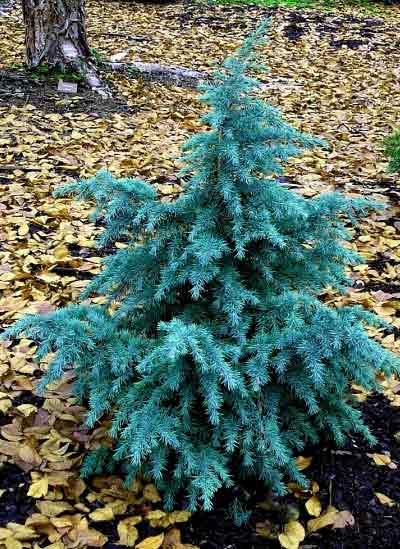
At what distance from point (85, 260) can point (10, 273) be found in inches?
19.0

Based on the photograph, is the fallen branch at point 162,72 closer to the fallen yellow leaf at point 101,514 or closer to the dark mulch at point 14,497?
the dark mulch at point 14,497

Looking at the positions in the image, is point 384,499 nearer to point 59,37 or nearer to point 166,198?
point 166,198

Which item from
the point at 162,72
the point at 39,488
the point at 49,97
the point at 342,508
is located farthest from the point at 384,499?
the point at 162,72

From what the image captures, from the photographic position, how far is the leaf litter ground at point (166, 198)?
2363 mm

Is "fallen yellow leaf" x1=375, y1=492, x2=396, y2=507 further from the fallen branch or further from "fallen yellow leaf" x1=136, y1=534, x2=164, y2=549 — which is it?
the fallen branch

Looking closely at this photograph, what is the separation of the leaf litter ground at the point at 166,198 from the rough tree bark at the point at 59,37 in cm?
25

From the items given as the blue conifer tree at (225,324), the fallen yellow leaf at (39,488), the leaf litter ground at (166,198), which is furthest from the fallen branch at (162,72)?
the fallen yellow leaf at (39,488)

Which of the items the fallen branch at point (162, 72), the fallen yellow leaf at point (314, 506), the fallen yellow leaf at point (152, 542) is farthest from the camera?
the fallen branch at point (162, 72)

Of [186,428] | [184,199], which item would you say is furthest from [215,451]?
[184,199]

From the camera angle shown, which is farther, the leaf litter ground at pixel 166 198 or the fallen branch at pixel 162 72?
the fallen branch at pixel 162 72

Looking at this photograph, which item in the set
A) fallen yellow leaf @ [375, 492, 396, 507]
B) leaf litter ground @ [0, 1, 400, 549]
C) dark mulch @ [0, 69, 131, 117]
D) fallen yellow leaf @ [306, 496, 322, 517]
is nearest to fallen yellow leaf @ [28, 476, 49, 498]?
leaf litter ground @ [0, 1, 400, 549]

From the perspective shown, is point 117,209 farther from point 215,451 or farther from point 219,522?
point 219,522

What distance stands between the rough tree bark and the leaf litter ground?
255 mm

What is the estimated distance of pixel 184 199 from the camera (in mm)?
2352
